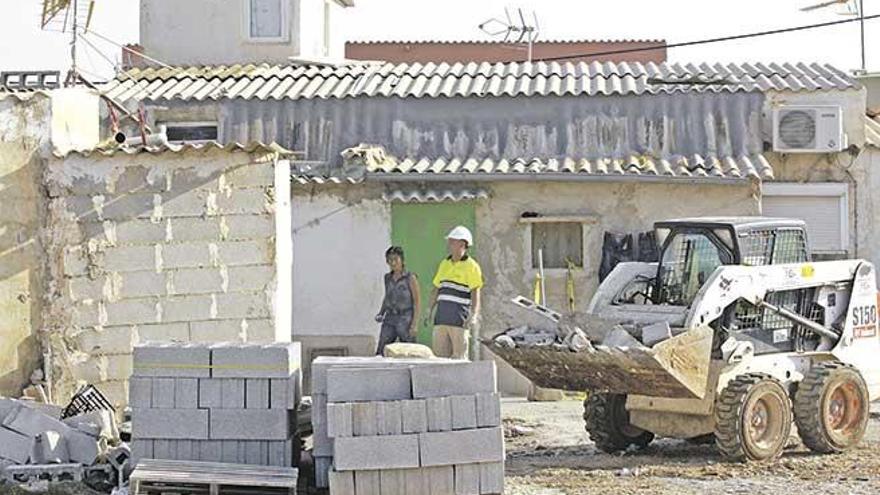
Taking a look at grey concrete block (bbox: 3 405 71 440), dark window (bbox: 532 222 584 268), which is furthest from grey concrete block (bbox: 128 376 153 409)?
dark window (bbox: 532 222 584 268)

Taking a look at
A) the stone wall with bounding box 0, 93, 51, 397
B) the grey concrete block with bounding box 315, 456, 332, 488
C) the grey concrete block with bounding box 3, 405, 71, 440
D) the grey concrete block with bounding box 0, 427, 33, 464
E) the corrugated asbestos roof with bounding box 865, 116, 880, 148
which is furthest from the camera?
→ the corrugated asbestos roof with bounding box 865, 116, 880, 148

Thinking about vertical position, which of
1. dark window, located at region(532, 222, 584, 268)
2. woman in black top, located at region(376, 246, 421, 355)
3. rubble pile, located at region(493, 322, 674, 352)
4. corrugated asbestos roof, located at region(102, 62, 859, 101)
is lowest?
rubble pile, located at region(493, 322, 674, 352)

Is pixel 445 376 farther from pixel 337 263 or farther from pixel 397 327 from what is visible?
pixel 337 263

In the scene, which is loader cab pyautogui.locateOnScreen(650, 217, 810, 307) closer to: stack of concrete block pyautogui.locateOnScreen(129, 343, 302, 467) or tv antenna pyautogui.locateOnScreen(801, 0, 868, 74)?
stack of concrete block pyautogui.locateOnScreen(129, 343, 302, 467)

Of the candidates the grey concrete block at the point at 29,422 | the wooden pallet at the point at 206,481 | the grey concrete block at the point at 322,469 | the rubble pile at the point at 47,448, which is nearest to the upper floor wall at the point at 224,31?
the rubble pile at the point at 47,448

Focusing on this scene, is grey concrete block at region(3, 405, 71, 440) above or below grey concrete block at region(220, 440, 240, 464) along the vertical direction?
above

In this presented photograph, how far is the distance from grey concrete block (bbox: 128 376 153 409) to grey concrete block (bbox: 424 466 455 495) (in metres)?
2.10

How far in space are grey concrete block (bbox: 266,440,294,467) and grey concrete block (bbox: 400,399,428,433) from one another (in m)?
0.96

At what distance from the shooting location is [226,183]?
13.7 m

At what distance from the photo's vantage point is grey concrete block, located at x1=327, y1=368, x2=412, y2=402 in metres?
9.99

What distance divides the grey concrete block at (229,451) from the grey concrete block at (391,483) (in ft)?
3.81

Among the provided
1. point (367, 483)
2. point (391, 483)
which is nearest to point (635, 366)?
point (391, 483)

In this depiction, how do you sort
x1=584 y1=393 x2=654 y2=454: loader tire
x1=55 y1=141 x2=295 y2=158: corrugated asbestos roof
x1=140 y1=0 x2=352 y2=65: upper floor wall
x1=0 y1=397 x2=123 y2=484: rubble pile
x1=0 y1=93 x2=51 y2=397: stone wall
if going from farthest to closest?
x1=140 y1=0 x2=352 y2=65: upper floor wall < x1=55 y1=141 x2=295 y2=158: corrugated asbestos roof < x1=0 y1=93 x2=51 y2=397: stone wall < x1=584 y1=393 x2=654 y2=454: loader tire < x1=0 y1=397 x2=123 y2=484: rubble pile

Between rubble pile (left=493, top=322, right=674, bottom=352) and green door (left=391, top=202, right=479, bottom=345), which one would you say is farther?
green door (left=391, top=202, right=479, bottom=345)
